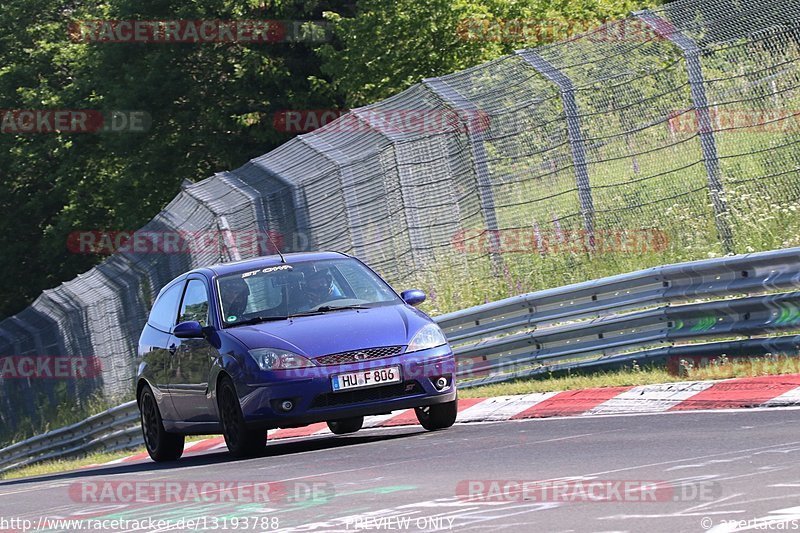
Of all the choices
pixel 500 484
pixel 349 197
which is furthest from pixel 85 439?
pixel 500 484

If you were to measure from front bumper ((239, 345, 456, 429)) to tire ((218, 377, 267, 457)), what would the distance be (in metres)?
0.18

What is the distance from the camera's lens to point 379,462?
10391mm

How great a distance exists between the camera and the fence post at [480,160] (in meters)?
16.6

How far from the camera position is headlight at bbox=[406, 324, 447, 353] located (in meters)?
11.7

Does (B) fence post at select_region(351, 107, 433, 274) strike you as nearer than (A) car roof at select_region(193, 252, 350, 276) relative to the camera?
No

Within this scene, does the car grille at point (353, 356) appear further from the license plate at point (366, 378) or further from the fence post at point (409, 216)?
the fence post at point (409, 216)

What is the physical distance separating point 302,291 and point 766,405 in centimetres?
392

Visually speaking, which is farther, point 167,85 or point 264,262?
point 167,85

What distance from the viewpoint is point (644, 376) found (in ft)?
42.3

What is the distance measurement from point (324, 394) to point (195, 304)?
232 cm

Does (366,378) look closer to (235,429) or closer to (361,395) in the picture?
(361,395)

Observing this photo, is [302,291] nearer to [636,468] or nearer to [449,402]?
[449,402]

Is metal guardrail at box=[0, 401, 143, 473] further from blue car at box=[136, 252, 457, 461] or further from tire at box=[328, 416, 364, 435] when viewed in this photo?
blue car at box=[136, 252, 457, 461]

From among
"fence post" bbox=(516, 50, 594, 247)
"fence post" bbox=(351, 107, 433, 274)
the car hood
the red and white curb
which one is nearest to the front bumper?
the car hood
